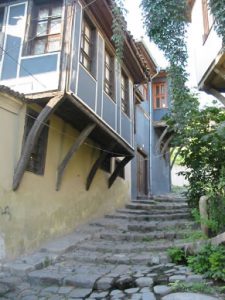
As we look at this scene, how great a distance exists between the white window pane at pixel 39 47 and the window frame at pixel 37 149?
1276mm

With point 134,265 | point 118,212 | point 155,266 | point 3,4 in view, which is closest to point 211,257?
point 155,266

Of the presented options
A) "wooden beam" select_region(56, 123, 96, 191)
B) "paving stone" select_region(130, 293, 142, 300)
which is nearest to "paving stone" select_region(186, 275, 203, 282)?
"paving stone" select_region(130, 293, 142, 300)

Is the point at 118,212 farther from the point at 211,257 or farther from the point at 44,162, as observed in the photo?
the point at 211,257

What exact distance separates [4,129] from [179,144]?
4.23 meters

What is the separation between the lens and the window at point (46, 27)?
7.06 m

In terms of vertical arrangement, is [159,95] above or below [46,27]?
above

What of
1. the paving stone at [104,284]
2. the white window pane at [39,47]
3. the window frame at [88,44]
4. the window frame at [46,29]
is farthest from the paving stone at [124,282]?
the white window pane at [39,47]

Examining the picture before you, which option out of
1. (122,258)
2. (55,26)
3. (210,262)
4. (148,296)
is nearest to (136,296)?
(148,296)

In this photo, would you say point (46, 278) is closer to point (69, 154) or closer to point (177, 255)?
point (177, 255)

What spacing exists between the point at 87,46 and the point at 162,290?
5.78 metres

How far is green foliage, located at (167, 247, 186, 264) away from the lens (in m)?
5.65

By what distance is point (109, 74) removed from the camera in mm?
9477

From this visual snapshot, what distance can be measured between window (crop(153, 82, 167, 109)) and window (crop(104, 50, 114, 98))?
643 centimetres

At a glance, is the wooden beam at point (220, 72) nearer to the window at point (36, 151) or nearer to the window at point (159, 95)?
the window at point (36, 151)
